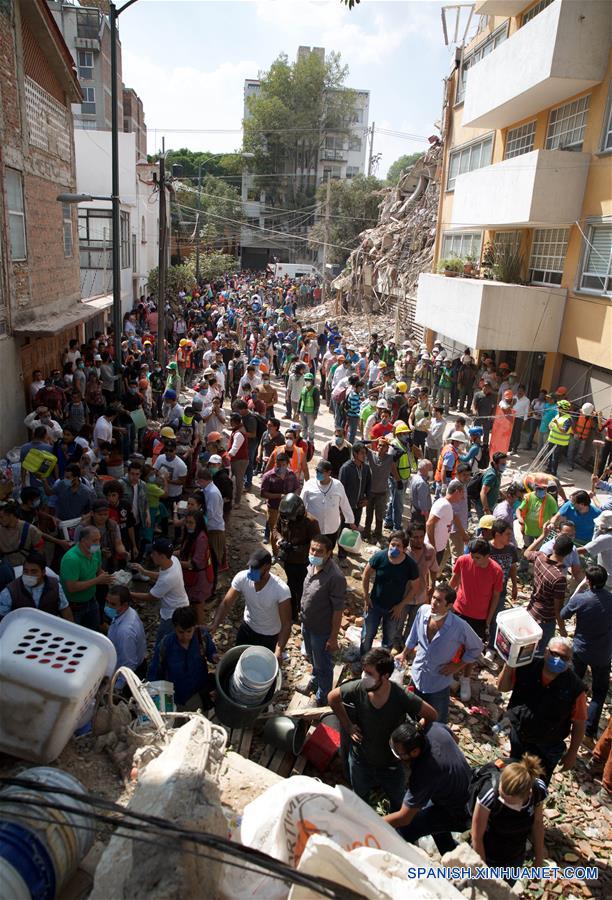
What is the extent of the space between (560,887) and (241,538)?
19.7ft

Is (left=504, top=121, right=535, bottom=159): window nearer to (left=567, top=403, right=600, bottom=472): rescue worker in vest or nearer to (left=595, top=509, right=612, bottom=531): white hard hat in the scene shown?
(left=567, top=403, right=600, bottom=472): rescue worker in vest

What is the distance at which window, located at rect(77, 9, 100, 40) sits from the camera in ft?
141

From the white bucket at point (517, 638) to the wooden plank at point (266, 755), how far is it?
1.99m

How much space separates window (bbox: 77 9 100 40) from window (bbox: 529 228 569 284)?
1549 inches

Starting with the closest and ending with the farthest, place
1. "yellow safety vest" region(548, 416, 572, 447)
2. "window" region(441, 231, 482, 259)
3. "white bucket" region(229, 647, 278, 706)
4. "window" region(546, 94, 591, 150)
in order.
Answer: "white bucket" region(229, 647, 278, 706)
"yellow safety vest" region(548, 416, 572, 447)
"window" region(546, 94, 591, 150)
"window" region(441, 231, 482, 259)

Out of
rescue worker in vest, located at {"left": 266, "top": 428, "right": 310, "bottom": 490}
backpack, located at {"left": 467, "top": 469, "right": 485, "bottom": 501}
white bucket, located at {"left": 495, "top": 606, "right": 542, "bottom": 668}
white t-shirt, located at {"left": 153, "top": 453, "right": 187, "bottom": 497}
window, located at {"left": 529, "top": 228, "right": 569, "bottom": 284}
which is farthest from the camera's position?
window, located at {"left": 529, "top": 228, "right": 569, "bottom": 284}

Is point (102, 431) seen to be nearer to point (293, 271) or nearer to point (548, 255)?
point (548, 255)

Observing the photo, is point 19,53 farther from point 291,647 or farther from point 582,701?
point 582,701

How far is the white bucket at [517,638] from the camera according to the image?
494cm

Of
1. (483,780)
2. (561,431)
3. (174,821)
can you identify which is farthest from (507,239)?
(174,821)

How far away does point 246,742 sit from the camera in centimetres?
517

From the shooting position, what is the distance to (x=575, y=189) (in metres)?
14.5

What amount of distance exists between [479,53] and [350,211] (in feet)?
110

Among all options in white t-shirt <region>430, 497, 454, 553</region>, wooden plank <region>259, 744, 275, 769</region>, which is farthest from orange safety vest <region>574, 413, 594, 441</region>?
wooden plank <region>259, 744, 275, 769</region>
